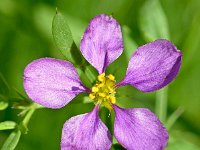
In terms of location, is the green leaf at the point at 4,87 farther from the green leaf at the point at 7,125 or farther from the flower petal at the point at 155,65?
the flower petal at the point at 155,65

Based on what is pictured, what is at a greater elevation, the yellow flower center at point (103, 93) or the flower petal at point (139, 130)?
the yellow flower center at point (103, 93)

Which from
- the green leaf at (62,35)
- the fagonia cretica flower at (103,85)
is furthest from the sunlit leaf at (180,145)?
the green leaf at (62,35)

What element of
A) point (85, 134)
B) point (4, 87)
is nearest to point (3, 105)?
point (4, 87)

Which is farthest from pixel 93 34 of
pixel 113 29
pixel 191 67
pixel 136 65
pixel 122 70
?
pixel 191 67

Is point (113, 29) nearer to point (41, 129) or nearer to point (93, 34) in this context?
point (93, 34)

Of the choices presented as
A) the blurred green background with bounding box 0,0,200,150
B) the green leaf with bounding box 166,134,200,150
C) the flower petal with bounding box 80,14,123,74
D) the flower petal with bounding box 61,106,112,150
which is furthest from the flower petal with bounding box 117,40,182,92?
the blurred green background with bounding box 0,0,200,150

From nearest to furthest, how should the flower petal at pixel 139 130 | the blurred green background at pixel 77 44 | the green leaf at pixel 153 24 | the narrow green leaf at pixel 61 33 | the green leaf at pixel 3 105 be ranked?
the flower petal at pixel 139 130
the narrow green leaf at pixel 61 33
the green leaf at pixel 3 105
the green leaf at pixel 153 24
the blurred green background at pixel 77 44
